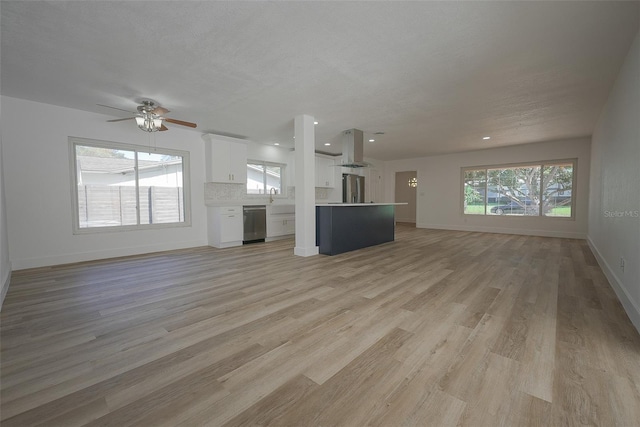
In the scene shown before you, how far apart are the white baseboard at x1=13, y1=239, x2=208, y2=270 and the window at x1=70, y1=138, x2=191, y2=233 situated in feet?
1.35

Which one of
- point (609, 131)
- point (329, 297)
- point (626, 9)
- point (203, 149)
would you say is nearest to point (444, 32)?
point (626, 9)

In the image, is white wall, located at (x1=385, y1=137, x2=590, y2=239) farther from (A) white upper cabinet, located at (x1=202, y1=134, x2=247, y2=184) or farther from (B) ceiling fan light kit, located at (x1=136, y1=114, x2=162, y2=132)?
(B) ceiling fan light kit, located at (x1=136, y1=114, x2=162, y2=132)

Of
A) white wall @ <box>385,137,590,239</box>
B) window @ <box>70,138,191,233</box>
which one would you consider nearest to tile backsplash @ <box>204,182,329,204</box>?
window @ <box>70,138,191,233</box>

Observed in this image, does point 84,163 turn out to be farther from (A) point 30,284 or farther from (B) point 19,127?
(A) point 30,284

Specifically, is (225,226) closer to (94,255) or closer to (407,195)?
(94,255)

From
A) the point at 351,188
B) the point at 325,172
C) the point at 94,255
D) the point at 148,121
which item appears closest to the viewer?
the point at 148,121

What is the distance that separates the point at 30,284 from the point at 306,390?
392 centimetres

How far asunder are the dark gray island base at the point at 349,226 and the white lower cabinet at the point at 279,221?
77.8 inches

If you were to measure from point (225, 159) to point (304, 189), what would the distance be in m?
2.45

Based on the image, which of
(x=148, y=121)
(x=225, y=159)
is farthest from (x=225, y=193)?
(x=148, y=121)

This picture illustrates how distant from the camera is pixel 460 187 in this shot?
8.52 metres

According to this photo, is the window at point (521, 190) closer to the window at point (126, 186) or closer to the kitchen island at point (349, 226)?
the kitchen island at point (349, 226)

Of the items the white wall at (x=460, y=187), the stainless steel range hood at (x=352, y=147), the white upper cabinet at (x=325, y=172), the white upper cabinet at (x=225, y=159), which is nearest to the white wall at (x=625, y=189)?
the white wall at (x=460, y=187)

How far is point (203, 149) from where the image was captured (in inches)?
234
